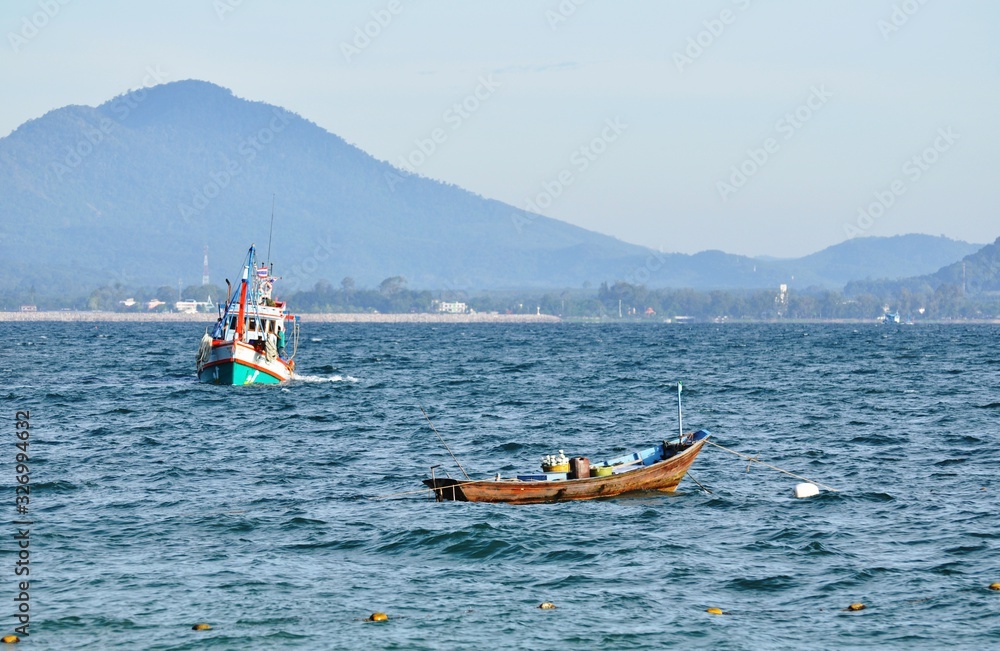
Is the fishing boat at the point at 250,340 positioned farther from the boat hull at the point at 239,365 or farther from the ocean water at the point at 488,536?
the ocean water at the point at 488,536

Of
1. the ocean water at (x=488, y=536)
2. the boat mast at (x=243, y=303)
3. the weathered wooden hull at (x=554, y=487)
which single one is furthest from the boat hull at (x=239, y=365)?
the weathered wooden hull at (x=554, y=487)

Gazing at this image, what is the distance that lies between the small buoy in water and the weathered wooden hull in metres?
3.26

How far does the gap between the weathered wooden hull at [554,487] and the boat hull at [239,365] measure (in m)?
39.9

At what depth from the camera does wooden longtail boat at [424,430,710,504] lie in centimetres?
3158

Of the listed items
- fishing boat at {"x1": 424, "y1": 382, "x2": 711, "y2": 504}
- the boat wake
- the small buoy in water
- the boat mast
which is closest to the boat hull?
the boat mast

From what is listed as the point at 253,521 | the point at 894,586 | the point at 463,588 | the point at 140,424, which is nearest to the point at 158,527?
the point at 253,521

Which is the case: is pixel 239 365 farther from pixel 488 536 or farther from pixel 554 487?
pixel 488 536

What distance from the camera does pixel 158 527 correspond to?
29.7m

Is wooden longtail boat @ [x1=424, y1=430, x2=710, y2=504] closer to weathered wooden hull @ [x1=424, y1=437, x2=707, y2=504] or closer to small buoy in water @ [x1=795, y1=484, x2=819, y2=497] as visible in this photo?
weathered wooden hull @ [x1=424, y1=437, x2=707, y2=504]

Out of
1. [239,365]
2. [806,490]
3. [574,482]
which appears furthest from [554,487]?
[239,365]

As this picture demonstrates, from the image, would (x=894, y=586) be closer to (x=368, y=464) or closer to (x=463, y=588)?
(x=463, y=588)

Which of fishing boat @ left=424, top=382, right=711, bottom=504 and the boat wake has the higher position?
fishing boat @ left=424, top=382, right=711, bottom=504

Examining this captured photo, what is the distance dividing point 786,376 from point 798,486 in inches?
2159

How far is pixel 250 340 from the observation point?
7325 cm
